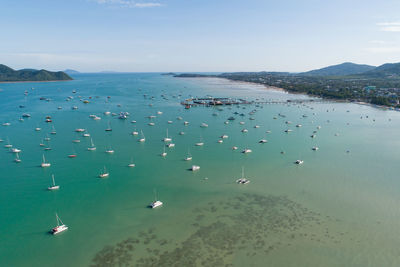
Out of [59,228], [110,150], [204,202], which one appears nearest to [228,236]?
[204,202]

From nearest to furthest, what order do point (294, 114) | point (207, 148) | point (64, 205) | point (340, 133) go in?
point (64, 205)
point (207, 148)
point (340, 133)
point (294, 114)

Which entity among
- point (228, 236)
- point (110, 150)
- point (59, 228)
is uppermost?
point (110, 150)

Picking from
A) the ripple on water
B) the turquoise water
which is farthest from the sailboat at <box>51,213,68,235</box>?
the ripple on water

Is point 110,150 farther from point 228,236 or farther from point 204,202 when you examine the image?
point 228,236

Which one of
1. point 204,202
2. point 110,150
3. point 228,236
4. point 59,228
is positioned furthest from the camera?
point 110,150

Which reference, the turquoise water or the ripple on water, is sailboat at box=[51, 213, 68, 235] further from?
the ripple on water

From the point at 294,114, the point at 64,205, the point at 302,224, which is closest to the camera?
the point at 302,224

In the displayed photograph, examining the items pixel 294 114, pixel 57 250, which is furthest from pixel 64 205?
pixel 294 114

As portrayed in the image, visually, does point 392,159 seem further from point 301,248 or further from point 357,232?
point 301,248

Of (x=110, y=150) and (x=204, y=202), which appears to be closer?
(x=204, y=202)
